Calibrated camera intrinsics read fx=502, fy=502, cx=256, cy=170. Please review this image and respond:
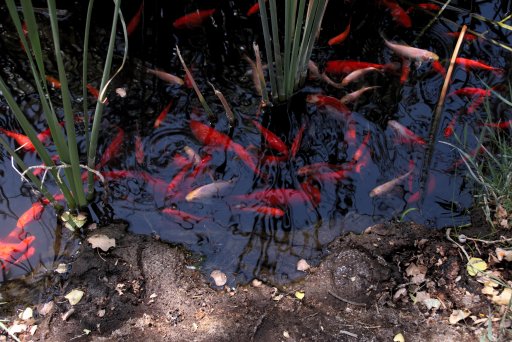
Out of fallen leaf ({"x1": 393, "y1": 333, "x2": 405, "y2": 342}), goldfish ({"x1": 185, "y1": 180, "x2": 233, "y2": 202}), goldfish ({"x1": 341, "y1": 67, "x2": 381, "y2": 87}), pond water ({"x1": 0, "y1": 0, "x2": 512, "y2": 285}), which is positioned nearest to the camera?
fallen leaf ({"x1": 393, "y1": 333, "x2": 405, "y2": 342})

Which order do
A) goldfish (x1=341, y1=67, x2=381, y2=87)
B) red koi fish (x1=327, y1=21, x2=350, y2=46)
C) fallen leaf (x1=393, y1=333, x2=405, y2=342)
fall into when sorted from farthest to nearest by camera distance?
red koi fish (x1=327, y1=21, x2=350, y2=46)
goldfish (x1=341, y1=67, x2=381, y2=87)
fallen leaf (x1=393, y1=333, x2=405, y2=342)

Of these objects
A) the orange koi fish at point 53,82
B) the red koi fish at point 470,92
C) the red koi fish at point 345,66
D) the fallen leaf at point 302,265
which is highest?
the orange koi fish at point 53,82

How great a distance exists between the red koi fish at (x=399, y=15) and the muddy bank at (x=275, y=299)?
5.27 ft

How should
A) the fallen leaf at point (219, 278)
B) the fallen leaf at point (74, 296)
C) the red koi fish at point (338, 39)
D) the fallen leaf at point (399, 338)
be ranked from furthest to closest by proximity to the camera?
the red koi fish at point (338, 39) < the fallen leaf at point (219, 278) < the fallen leaf at point (74, 296) < the fallen leaf at point (399, 338)

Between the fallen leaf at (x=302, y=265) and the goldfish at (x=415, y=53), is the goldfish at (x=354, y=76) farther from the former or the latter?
the fallen leaf at (x=302, y=265)

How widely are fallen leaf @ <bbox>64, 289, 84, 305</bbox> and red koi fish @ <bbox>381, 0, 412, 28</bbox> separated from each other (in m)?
2.54

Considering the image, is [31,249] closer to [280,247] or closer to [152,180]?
[152,180]

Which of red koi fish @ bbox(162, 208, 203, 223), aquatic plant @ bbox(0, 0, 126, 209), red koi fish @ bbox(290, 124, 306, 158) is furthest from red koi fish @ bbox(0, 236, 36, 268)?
red koi fish @ bbox(290, 124, 306, 158)

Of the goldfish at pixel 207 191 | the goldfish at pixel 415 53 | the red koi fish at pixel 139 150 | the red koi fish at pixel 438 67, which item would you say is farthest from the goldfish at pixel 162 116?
the red koi fish at pixel 438 67

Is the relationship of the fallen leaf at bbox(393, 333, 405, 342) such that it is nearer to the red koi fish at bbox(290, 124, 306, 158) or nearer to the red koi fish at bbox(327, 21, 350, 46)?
the red koi fish at bbox(290, 124, 306, 158)

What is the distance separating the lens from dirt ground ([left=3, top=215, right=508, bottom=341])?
1.95 meters

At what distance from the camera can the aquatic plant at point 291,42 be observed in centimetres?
226

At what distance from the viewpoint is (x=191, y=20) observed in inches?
129

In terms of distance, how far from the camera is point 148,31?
3.29m
